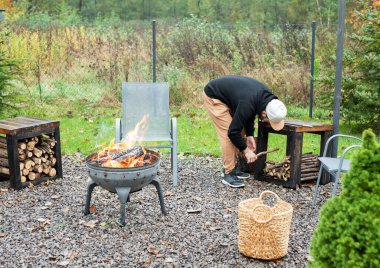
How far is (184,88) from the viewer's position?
9484mm

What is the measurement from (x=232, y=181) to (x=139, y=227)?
1404 millimetres

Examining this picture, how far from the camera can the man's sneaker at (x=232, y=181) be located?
514cm

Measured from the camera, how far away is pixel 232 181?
5168 millimetres

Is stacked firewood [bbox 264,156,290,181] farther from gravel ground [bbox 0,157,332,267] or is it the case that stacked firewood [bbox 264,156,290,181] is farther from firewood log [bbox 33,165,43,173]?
firewood log [bbox 33,165,43,173]

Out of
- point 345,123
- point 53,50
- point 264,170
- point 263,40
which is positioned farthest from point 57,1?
point 264,170

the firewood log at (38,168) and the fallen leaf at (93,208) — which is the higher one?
the firewood log at (38,168)

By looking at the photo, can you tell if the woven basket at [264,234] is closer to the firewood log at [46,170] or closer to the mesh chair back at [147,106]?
the mesh chair back at [147,106]

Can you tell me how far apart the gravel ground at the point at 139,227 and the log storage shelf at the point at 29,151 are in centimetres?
13

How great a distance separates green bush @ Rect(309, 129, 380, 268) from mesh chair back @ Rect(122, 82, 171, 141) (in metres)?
3.68

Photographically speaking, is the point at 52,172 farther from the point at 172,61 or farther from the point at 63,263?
the point at 172,61

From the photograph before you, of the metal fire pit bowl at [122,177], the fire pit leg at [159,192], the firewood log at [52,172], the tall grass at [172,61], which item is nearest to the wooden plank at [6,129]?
the firewood log at [52,172]

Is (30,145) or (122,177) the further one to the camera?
(30,145)

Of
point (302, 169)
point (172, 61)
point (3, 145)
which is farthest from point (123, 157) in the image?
point (172, 61)

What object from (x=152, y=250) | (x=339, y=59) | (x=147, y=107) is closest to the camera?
(x=152, y=250)
